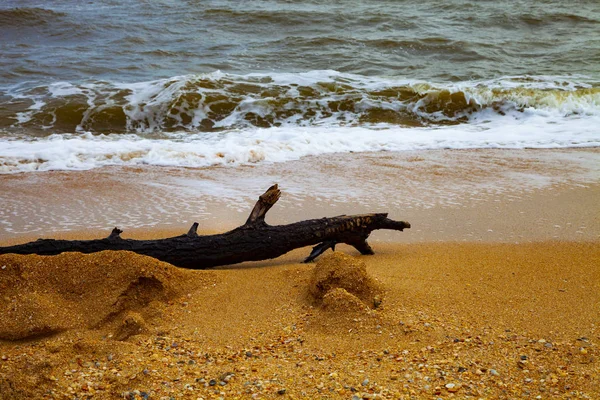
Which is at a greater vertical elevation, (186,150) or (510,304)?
(510,304)

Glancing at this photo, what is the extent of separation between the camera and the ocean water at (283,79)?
26.5 feet

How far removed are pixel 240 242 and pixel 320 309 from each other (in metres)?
0.87

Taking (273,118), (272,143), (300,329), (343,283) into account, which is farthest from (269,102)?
(300,329)

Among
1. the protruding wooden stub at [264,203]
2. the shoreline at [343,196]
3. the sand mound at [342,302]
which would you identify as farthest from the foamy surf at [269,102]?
the sand mound at [342,302]

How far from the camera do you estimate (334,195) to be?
562cm

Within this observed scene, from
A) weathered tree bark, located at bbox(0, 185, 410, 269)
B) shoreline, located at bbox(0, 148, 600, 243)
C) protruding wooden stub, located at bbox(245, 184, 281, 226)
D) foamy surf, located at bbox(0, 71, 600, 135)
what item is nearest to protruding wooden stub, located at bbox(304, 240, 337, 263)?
weathered tree bark, located at bbox(0, 185, 410, 269)

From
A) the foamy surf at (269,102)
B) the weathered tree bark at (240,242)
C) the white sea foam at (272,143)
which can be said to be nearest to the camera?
the weathered tree bark at (240,242)

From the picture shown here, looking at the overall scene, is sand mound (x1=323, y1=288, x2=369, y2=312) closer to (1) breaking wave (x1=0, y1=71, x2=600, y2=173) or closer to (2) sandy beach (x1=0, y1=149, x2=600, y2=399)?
(2) sandy beach (x1=0, y1=149, x2=600, y2=399)

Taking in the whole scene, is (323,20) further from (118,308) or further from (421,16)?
(118,308)

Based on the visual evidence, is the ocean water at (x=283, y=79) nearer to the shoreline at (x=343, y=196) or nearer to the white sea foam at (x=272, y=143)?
the white sea foam at (x=272, y=143)

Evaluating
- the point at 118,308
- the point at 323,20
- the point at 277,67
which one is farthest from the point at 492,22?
the point at 118,308

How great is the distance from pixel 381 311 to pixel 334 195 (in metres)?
2.50

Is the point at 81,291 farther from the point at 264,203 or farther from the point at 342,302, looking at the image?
the point at 342,302

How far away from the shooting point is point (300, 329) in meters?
3.08
